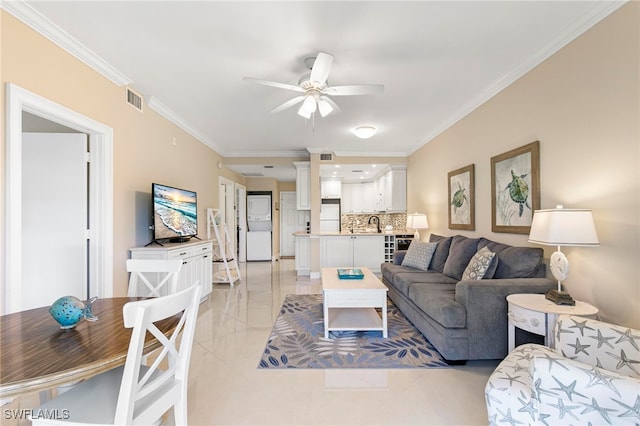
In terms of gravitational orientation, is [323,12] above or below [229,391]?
above

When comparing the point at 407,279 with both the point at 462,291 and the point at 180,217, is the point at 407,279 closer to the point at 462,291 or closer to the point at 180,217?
the point at 462,291

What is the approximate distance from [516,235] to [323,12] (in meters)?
2.64

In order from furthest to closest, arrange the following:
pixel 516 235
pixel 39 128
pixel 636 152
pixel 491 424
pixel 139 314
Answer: pixel 39 128 → pixel 516 235 → pixel 636 152 → pixel 491 424 → pixel 139 314

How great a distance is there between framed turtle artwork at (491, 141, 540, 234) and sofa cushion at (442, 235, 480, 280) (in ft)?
0.98

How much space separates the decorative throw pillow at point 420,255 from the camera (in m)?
3.90

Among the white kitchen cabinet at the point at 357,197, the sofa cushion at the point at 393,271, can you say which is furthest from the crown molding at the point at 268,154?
the sofa cushion at the point at 393,271

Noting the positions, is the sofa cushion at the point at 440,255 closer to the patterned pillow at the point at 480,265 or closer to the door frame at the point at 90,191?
the patterned pillow at the point at 480,265

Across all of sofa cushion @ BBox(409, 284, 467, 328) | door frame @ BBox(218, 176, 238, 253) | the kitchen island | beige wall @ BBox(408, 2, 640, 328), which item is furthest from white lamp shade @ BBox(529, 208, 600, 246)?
door frame @ BBox(218, 176, 238, 253)

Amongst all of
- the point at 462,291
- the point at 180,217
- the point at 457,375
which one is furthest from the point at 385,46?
the point at 180,217

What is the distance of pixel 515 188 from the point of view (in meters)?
2.76

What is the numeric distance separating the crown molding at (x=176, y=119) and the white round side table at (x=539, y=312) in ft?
13.6

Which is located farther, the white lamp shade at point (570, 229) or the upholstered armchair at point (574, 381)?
the white lamp shade at point (570, 229)

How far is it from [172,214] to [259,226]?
4885mm

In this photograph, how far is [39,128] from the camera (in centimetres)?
297
